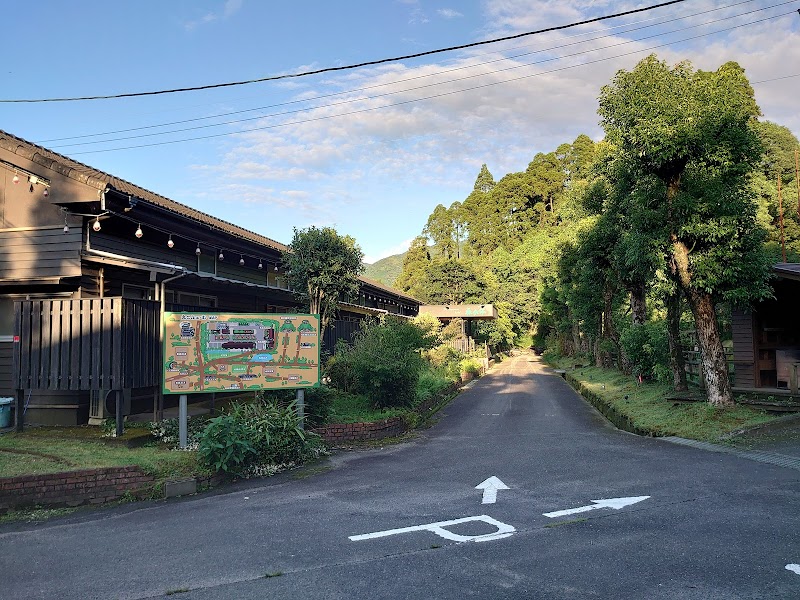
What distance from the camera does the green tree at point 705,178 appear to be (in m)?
12.1

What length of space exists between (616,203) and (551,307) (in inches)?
1026

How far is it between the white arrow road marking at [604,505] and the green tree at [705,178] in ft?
23.5

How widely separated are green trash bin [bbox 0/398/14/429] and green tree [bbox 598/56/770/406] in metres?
13.8

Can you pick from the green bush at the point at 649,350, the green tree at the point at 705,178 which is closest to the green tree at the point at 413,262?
the green bush at the point at 649,350

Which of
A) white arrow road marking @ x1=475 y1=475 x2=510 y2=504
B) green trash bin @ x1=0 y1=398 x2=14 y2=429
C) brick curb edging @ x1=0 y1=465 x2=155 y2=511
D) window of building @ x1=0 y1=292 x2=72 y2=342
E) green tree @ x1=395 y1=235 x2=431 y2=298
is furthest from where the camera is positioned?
green tree @ x1=395 y1=235 x2=431 y2=298

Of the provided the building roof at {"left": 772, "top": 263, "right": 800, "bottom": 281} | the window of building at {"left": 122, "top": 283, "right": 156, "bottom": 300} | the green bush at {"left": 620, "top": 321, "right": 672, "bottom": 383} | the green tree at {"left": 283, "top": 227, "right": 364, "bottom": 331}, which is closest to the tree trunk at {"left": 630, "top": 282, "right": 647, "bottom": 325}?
the green bush at {"left": 620, "top": 321, "right": 672, "bottom": 383}

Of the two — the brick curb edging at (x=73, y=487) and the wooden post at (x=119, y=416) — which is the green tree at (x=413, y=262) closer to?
the wooden post at (x=119, y=416)

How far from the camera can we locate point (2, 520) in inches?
263

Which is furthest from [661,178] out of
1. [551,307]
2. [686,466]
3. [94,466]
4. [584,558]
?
[551,307]

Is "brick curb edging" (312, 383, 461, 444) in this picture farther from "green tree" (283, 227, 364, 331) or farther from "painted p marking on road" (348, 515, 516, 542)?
"painted p marking on road" (348, 515, 516, 542)

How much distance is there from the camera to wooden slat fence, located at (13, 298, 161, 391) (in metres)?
9.52

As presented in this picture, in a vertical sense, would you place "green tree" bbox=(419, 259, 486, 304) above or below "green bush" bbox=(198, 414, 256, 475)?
above

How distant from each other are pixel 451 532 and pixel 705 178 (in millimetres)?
10479

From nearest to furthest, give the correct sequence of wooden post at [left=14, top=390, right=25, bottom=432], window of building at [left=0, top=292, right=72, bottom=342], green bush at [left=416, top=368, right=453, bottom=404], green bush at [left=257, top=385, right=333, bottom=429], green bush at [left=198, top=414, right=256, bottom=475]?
1. green bush at [left=198, top=414, right=256, bottom=475]
2. wooden post at [left=14, top=390, right=25, bottom=432]
3. green bush at [left=257, top=385, right=333, bottom=429]
4. window of building at [left=0, top=292, right=72, bottom=342]
5. green bush at [left=416, top=368, right=453, bottom=404]
